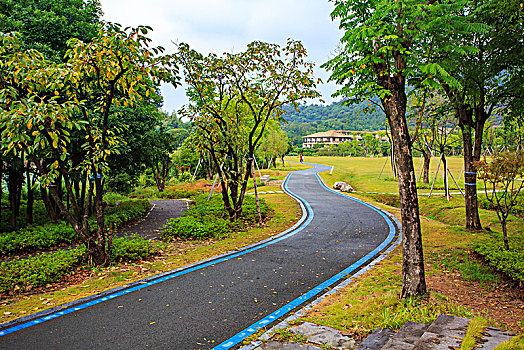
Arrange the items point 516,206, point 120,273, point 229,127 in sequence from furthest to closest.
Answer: point 516,206
point 229,127
point 120,273

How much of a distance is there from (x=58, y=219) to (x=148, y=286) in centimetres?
759

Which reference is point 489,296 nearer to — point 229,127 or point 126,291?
point 126,291

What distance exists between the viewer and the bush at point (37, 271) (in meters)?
5.61

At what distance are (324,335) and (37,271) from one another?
5.26m

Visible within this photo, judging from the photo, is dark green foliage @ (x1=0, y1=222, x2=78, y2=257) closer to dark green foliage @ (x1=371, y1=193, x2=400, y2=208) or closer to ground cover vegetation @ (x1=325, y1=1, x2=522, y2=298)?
ground cover vegetation @ (x1=325, y1=1, x2=522, y2=298)

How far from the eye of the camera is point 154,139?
12055mm

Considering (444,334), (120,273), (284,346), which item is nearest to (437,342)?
(444,334)

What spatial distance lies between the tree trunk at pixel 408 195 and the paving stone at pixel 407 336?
117cm

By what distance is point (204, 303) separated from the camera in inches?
195

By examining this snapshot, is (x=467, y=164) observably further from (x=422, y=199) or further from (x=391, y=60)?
(x=422, y=199)

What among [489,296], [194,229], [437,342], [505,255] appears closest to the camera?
[437,342]

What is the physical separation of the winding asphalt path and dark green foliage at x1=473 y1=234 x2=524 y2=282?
2.16 meters

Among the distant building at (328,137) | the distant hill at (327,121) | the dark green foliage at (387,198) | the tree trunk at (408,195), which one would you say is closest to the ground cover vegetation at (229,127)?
the tree trunk at (408,195)

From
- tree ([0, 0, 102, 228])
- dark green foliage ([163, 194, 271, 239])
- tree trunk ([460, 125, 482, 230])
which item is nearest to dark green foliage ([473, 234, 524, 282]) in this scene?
tree trunk ([460, 125, 482, 230])
